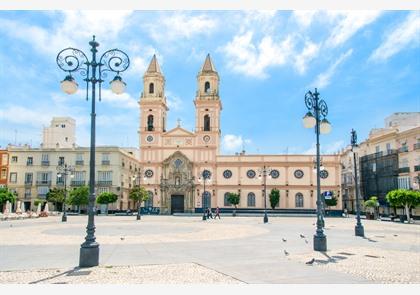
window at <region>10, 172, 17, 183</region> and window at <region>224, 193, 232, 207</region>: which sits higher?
window at <region>10, 172, 17, 183</region>

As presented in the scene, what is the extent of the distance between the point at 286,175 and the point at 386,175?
13.5m

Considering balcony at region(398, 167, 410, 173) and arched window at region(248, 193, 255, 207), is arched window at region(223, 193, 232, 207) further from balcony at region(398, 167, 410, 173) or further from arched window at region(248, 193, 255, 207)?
balcony at region(398, 167, 410, 173)

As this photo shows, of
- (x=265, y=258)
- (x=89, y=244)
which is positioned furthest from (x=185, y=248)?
(x=89, y=244)

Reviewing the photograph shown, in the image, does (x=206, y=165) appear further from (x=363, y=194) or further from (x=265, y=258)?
(x=265, y=258)

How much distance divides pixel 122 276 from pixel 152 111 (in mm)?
52070

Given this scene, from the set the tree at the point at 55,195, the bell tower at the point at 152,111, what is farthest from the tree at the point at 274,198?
the tree at the point at 55,195

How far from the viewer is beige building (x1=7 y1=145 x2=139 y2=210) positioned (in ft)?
204

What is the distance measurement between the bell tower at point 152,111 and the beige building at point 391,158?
103 feet

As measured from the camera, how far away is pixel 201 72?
60406 millimetres

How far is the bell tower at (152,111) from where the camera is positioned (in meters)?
59.3

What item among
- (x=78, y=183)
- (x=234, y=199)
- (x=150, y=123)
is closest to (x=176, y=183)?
(x=234, y=199)

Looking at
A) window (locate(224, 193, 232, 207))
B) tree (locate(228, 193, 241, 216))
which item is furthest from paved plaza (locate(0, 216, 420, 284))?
window (locate(224, 193, 232, 207))

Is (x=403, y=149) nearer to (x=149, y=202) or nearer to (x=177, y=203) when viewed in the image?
(x=177, y=203)

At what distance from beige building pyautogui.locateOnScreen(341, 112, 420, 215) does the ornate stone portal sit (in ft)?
86.9
